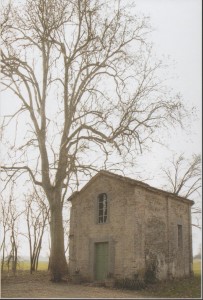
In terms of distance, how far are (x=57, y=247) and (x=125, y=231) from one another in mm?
3663

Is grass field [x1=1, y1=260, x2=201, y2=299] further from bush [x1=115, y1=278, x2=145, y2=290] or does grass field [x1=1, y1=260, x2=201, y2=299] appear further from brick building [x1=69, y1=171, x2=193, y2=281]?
brick building [x1=69, y1=171, x2=193, y2=281]

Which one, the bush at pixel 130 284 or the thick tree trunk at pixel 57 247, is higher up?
the thick tree trunk at pixel 57 247

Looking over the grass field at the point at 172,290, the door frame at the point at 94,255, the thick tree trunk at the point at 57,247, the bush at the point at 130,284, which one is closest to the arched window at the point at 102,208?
the door frame at the point at 94,255

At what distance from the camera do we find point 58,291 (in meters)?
14.6

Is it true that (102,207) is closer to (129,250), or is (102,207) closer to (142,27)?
(129,250)

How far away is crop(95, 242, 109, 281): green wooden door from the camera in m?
19.4

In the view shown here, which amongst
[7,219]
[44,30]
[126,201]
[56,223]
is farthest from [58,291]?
[7,219]

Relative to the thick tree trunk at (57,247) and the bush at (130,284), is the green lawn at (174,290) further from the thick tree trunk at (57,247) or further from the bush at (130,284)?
the thick tree trunk at (57,247)

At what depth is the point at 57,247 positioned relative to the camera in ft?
60.7

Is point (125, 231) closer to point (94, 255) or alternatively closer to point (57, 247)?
point (94, 255)

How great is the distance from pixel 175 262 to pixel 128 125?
8.96m

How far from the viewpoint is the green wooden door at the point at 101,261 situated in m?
19.4

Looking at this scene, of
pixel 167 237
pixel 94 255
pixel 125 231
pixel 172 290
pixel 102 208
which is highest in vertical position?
pixel 102 208

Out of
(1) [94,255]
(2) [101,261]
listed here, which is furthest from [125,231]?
(1) [94,255]
